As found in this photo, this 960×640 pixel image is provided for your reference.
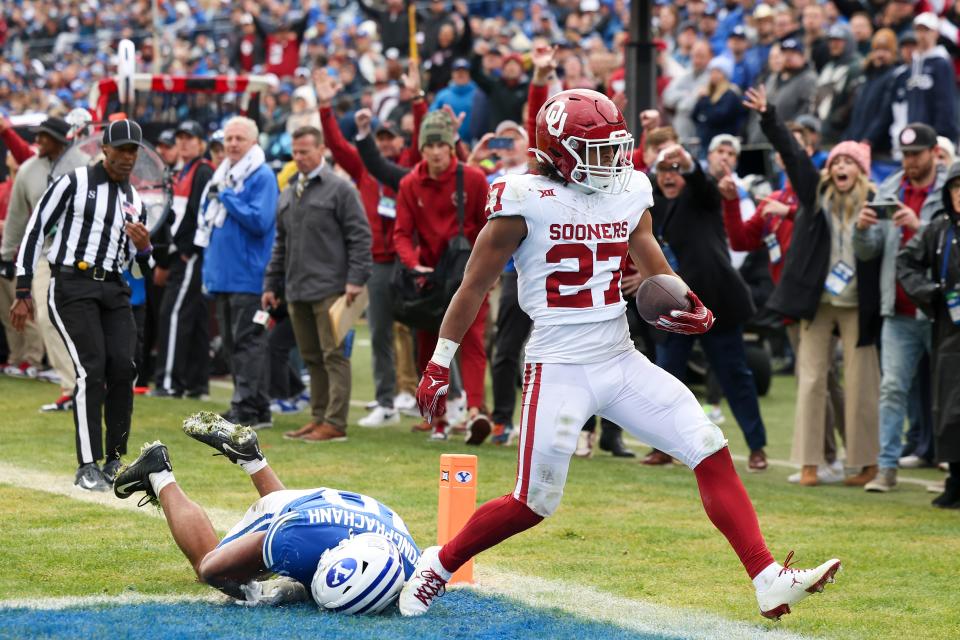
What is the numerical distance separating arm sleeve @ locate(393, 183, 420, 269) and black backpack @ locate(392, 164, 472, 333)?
0.30 feet

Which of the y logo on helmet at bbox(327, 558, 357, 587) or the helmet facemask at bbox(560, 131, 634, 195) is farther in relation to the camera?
the helmet facemask at bbox(560, 131, 634, 195)

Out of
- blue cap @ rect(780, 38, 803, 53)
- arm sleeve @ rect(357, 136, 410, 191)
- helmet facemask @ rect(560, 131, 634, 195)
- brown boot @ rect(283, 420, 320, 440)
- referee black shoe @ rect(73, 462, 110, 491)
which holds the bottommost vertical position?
brown boot @ rect(283, 420, 320, 440)

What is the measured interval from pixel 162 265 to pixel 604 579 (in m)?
7.27

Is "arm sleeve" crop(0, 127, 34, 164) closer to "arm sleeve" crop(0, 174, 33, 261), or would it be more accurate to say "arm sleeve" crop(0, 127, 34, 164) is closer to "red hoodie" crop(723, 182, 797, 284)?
"arm sleeve" crop(0, 174, 33, 261)

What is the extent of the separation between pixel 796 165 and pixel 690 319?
4.00 meters

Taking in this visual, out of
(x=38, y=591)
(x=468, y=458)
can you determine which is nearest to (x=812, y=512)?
(x=468, y=458)

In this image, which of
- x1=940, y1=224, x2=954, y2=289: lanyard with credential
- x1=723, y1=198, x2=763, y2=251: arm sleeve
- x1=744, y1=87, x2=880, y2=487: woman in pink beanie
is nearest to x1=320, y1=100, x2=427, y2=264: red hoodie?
→ x1=723, y1=198, x2=763, y2=251: arm sleeve

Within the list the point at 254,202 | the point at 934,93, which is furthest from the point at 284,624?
the point at 934,93

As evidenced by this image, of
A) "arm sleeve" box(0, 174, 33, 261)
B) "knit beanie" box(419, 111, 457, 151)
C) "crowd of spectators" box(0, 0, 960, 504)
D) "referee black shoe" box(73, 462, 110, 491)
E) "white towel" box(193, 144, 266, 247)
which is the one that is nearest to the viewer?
"referee black shoe" box(73, 462, 110, 491)

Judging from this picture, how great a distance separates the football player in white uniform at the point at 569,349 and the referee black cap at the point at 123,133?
3.37 metres

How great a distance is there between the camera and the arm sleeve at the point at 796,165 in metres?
9.08

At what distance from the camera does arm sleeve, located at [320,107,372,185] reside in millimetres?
11000

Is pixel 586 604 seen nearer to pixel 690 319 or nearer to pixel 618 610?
pixel 618 610

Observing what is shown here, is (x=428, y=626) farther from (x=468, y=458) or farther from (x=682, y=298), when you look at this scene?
(x=682, y=298)
